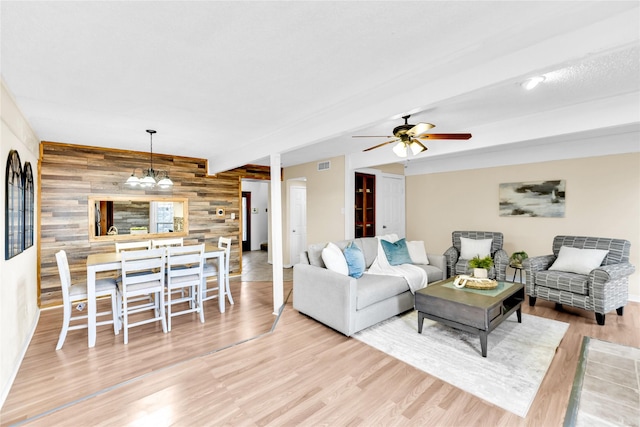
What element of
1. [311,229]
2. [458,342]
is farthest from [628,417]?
[311,229]

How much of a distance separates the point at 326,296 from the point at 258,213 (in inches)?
282

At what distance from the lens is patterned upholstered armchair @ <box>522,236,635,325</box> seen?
3.29 meters

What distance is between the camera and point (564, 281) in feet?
11.7

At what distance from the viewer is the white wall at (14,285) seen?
2.25 metres

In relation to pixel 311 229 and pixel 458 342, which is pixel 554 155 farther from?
pixel 311 229

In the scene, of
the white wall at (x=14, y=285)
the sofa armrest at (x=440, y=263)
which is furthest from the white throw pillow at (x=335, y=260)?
the white wall at (x=14, y=285)

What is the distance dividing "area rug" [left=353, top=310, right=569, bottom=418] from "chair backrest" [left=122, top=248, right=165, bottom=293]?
2.31 metres

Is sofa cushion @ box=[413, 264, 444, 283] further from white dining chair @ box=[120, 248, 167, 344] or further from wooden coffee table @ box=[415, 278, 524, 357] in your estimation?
white dining chair @ box=[120, 248, 167, 344]

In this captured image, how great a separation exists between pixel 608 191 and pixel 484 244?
5.79 ft

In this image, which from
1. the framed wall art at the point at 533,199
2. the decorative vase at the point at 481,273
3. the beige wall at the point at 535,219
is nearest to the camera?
the decorative vase at the point at 481,273

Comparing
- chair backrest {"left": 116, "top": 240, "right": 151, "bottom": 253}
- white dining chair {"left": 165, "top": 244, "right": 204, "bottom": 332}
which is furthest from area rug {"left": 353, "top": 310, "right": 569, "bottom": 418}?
chair backrest {"left": 116, "top": 240, "right": 151, "bottom": 253}

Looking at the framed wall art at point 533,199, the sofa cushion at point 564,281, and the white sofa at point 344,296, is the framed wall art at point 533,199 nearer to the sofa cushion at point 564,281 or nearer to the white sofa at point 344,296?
the sofa cushion at point 564,281

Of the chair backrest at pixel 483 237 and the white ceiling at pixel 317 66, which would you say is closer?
the white ceiling at pixel 317 66

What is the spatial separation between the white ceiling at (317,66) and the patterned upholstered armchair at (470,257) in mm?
1945
